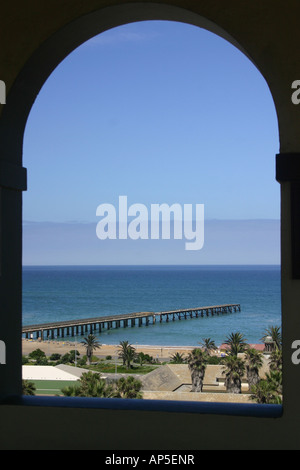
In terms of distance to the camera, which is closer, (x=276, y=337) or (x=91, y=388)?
(x=91, y=388)

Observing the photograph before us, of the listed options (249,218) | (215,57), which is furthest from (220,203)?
(215,57)

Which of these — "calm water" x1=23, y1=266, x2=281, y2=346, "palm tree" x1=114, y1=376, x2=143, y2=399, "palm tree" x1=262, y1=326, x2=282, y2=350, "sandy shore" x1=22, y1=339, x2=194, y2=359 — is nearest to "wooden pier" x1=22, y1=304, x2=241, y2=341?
"calm water" x1=23, y1=266, x2=281, y2=346

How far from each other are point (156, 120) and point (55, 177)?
51.5 feet

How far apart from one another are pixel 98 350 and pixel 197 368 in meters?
22.0

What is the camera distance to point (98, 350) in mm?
51750

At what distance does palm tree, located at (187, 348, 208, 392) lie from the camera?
1193 inches

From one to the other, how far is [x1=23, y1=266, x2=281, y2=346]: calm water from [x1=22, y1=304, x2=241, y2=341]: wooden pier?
1.28m

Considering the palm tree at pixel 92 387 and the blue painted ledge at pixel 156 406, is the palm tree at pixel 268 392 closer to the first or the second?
the palm tree at pixel 92 387

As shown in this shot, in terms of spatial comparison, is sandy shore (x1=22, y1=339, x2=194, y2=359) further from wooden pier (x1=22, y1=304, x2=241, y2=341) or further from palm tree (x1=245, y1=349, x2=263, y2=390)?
palm tree (x1=245, y1=349, x2=263, y2=390)

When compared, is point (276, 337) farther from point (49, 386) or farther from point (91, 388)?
point (91, 388)

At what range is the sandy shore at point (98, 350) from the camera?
49781mm

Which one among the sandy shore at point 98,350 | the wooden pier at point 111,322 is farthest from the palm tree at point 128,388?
the wooden pier at point 111,322

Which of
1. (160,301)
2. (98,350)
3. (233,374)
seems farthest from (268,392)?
(160,301)

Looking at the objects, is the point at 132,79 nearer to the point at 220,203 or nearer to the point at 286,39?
the point at 220,203
